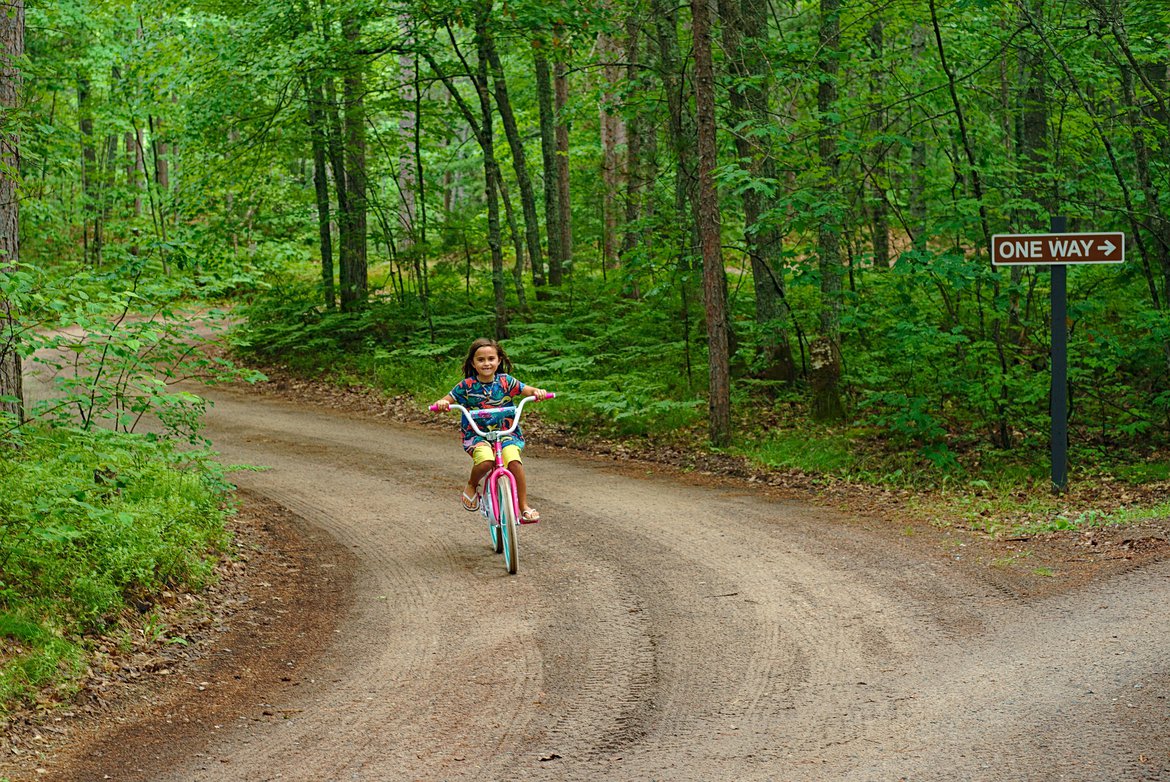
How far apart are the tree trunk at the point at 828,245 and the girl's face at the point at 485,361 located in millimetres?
4750

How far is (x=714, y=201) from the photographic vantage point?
482 inches

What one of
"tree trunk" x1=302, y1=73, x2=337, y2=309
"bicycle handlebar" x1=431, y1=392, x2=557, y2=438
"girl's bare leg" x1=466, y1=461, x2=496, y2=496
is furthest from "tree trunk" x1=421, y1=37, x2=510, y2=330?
"bicycle handlebar" x1=431, y1=392, x2=557, y2=438

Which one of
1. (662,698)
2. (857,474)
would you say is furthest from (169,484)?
(857,474)

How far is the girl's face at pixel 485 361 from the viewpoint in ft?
26.8

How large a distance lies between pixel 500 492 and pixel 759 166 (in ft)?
26.5

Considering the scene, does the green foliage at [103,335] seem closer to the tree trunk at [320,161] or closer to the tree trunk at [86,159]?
the tree trunk at [320,161]

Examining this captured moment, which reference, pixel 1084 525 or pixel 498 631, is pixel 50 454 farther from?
pixel 1084 525

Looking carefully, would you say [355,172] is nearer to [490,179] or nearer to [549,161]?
[490,179]

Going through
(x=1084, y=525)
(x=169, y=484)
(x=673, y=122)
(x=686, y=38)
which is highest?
(x=686, y=38)

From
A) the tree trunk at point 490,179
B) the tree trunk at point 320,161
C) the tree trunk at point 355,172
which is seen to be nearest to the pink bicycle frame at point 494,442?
the tree trunk at point 490,179

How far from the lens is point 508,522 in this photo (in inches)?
299

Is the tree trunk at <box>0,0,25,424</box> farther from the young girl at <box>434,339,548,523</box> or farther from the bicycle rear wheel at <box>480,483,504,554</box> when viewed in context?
the bicycle rear wheel at <box>480,483,504,554</box>

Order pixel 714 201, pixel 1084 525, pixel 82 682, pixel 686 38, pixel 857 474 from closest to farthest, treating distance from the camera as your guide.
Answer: pixel 82 682, pixel 1084 525, pixel 857 474, pixel 714 201, pixel 686 38

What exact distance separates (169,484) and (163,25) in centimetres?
1235
